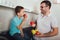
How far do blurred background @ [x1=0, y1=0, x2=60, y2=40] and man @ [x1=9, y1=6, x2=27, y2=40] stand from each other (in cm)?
3

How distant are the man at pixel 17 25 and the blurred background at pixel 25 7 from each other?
3 centimetres

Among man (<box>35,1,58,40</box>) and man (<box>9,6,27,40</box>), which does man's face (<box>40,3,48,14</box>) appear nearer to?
man (<box>35,1,58,40</box>)

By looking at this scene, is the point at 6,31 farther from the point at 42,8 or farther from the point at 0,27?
the point at 42,8

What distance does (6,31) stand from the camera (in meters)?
1.03

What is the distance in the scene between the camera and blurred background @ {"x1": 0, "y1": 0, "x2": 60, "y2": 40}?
1.03 m

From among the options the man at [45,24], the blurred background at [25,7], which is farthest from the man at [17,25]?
the man at [45,24]

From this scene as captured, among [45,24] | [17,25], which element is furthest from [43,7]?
[17,25]

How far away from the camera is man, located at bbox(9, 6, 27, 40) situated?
1.03 meters

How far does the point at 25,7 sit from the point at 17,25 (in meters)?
0.15

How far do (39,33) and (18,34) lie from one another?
0.51 feet

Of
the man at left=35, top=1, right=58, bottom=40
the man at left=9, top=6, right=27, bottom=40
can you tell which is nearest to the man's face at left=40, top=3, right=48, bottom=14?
the man at left=35, top=1, right=58, bottom=40

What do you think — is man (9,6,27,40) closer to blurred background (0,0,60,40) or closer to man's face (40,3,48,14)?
blurred background (0,0,60,40)

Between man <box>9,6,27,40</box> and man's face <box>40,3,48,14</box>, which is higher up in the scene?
man's face <box>40,3,48,14</box>

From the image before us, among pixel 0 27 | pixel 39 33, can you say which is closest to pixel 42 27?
pixel 39 33
